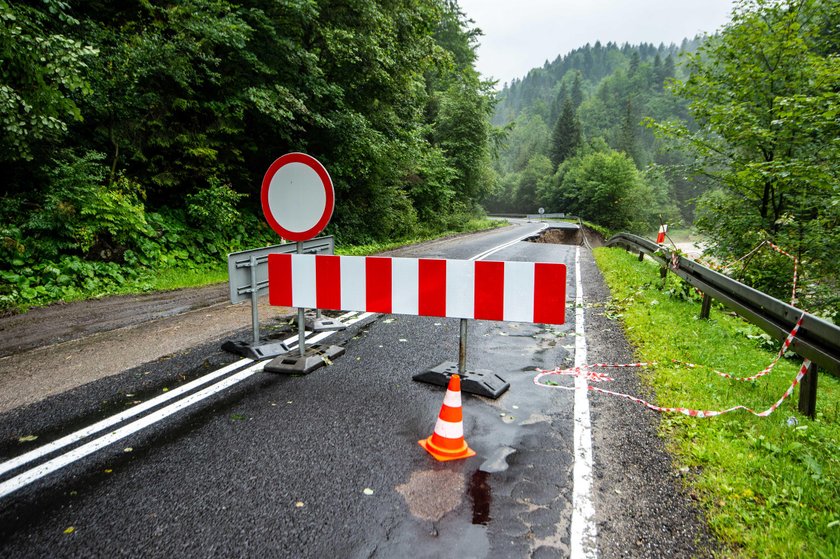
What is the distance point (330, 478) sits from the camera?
114 inches

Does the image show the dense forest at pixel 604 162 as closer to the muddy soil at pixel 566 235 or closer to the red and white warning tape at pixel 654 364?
the muddy soil at pixel 566 235

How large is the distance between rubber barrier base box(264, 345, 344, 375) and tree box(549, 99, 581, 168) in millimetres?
80051

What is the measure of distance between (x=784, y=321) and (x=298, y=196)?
5.14 m

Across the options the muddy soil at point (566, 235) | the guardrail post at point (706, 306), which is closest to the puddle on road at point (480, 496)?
the guardrail post at point (706, 306)

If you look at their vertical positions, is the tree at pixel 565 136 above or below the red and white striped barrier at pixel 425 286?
above

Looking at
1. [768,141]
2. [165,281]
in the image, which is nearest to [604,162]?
[768,141]

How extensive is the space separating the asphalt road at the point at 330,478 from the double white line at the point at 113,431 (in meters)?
0.06

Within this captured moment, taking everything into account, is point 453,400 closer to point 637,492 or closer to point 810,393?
point 637,492

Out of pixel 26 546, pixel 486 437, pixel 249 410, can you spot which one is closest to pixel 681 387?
pixel 486 437

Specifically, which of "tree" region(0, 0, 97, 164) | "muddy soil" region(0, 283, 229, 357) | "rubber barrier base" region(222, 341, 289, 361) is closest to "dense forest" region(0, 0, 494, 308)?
"tree" region(0, 0, 97, 164)

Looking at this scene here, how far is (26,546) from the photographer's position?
2275 millimetres

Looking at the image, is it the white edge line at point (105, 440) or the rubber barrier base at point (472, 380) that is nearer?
the white edge line at point (105, 440)

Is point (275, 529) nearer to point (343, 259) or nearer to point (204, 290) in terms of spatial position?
point (343, 259)

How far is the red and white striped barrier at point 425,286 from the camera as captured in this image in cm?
427
